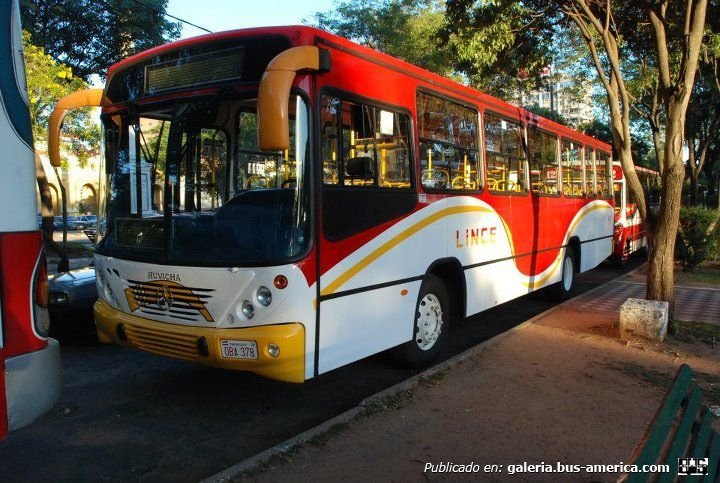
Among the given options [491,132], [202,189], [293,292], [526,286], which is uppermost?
[491,132]

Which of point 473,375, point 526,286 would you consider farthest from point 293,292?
point 526,286

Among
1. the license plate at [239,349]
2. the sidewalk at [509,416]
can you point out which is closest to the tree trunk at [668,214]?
the sidewalk at [509,416]

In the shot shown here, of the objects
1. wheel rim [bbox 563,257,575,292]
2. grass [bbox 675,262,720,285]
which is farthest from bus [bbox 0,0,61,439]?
grass [bbox 675,262,720,285]

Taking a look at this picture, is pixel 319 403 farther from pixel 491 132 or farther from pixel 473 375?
pixel 491 132

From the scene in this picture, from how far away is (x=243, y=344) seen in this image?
13.0ft

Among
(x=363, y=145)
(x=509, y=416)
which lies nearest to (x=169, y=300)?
(x=363, y=145)

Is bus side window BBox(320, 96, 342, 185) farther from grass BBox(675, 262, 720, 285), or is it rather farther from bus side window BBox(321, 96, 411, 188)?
grass BBox(675, 262, 720, 285)

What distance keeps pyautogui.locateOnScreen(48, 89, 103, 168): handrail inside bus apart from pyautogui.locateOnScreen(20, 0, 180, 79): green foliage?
13.6m

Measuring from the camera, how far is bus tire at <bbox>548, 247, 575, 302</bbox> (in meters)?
9.73

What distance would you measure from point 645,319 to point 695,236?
7.76 m

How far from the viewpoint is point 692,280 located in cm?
1167

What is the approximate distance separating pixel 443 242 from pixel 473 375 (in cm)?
143

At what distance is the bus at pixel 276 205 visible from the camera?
400cm

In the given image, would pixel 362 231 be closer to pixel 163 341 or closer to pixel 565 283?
pixel 163 341
